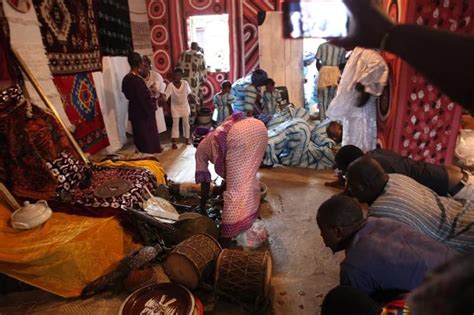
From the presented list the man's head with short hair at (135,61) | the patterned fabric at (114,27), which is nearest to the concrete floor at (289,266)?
the man's head with short hair at (135,61)

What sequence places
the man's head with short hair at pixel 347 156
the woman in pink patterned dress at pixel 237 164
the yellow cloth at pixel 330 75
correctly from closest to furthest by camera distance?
the woman in pink patterned dress at pixel 237 164
the man's head with short hair at pixel 347 156
the yellow cloth at pixel 330 75

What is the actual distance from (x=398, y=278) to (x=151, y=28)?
276 inches

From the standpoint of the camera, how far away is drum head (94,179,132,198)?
2.78 meters

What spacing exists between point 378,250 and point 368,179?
0.56 metres

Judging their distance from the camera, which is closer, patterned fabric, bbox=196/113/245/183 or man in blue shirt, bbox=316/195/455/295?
man in blue shirt, bbox=316/195/455/295

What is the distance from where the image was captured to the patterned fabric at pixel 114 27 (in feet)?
16.9

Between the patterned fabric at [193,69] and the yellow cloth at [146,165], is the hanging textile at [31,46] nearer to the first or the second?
the yellow cloth at [146,165]

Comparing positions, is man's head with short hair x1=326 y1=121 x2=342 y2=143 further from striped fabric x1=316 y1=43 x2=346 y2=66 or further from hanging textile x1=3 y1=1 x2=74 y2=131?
hanging textile x1=3 y1=1 x2=74 y2=131

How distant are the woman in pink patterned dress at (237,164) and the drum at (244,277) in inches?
19.5

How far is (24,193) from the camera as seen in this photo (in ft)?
8.59

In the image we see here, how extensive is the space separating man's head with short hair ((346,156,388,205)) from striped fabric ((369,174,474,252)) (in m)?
0.05

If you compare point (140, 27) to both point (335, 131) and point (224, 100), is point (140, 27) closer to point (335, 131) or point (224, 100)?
point (224, 100)

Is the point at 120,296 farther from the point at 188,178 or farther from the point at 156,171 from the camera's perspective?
the point at 188,178

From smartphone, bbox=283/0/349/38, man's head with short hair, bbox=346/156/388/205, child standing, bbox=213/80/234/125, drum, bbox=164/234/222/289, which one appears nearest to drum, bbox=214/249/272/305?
drum, bbox=164/234/222/289
